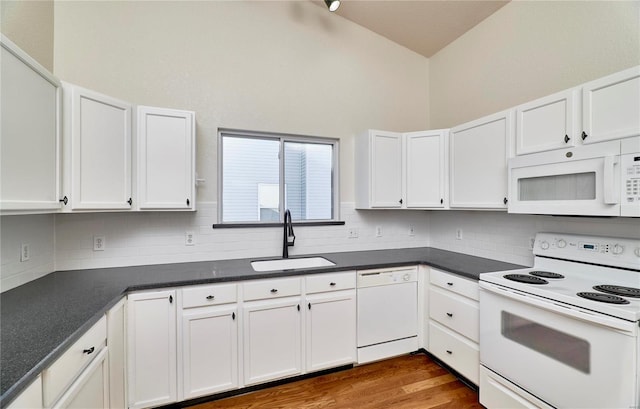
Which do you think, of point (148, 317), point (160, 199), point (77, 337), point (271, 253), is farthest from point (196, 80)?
point (77, 337)

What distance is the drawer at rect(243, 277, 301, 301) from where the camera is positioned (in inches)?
78.8

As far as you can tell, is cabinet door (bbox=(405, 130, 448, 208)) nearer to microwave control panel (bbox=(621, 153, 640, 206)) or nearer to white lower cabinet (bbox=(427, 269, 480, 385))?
white lower cabinet (bbox=(427, 269, 480, 385))

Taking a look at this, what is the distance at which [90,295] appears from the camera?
5.19 ft

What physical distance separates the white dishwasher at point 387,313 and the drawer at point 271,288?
57 centimetres

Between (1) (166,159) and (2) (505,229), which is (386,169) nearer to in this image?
(2) (505,229)

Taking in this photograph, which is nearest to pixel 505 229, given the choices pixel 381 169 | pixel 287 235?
pixel 381 169

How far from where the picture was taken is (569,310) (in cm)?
142

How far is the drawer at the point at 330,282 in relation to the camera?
7.13 ft

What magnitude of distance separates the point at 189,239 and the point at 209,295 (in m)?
0.73

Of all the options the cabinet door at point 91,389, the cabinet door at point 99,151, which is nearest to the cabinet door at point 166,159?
the cabinet door at point 99,151

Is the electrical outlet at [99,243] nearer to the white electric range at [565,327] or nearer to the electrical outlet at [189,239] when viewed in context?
the electrical outlet at [189,239]

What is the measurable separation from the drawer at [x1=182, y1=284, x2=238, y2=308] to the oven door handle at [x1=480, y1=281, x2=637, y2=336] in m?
1.77

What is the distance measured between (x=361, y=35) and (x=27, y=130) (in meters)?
2.98

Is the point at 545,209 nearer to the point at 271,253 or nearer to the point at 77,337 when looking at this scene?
the point at 271,253
